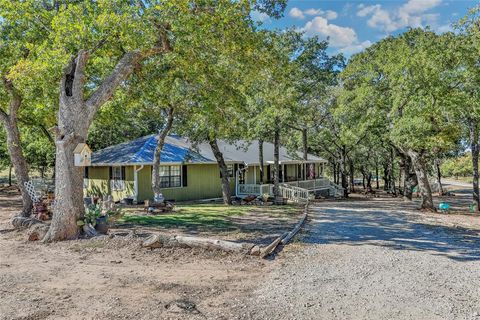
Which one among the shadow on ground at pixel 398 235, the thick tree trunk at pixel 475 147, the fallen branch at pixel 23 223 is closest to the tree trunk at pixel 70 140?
the fallen branch at pixel 23 223

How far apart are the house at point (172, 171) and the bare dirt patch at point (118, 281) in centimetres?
1167

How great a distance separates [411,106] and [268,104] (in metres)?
6.69

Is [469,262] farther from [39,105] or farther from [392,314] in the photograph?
[39,105]

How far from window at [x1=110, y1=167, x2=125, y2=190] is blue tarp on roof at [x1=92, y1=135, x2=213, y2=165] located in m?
0.77

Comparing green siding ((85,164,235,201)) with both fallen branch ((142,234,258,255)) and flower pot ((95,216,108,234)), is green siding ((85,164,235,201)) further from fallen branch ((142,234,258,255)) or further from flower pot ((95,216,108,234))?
fallen branch ((142,234,258,255))

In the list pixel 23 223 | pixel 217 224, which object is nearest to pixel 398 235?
pixel 217 224

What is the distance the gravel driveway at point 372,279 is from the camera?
4.83 m

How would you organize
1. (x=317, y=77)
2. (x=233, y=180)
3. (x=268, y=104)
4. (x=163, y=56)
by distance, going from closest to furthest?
(x=163, y=56) < (x=268, y=104) < (x=317, y=77) < (x=233, y=180)

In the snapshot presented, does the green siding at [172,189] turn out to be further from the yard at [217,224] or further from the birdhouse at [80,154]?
the birdhouse at [80,154]

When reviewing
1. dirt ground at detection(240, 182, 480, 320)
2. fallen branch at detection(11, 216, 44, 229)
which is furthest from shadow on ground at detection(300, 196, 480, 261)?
fallen branch at detection(11, 216, 44, 229)

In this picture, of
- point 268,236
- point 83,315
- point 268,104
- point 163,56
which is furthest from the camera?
point 268,104

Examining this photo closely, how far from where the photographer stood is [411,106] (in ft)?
55.5

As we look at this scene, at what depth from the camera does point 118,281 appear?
5.96 metres

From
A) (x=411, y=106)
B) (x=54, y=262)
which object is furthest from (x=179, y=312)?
(x=411, y=106)
